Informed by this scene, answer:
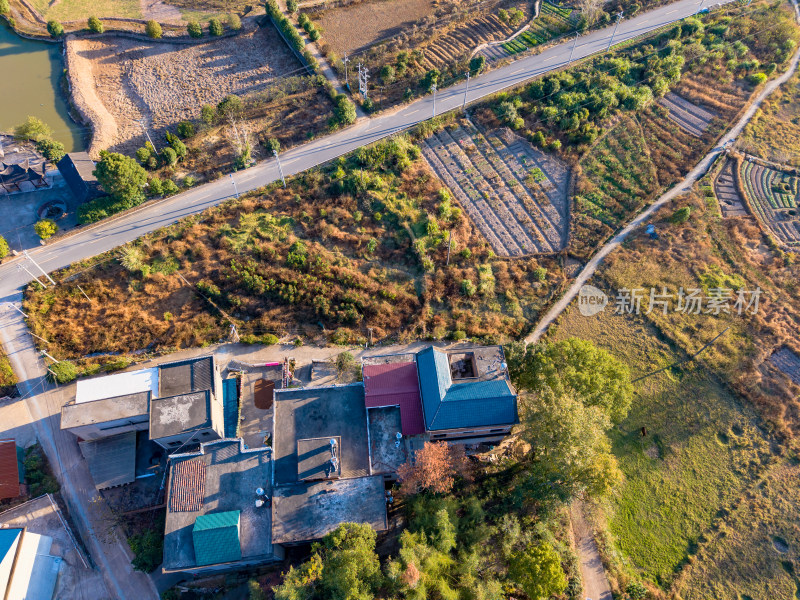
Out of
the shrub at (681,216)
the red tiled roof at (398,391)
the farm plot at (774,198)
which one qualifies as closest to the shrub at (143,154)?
the red tiled roof at (398,391)

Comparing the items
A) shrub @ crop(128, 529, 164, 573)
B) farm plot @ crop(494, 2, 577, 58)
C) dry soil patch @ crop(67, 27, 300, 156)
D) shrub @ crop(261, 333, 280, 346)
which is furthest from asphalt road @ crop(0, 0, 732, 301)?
shrub @ crop(128, 529, 164, 573)

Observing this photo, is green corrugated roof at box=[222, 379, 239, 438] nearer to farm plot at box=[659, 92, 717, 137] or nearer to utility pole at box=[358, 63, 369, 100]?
utility pole at box=[358, 63, 369, 100]

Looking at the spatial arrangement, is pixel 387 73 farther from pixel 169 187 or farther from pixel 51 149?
pixel 51 149

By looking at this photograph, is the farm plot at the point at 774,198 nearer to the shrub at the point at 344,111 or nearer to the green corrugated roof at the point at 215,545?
the shrub at the point at 344,111

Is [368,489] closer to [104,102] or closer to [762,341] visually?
[762,341]

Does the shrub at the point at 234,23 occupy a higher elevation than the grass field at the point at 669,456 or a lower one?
higher
